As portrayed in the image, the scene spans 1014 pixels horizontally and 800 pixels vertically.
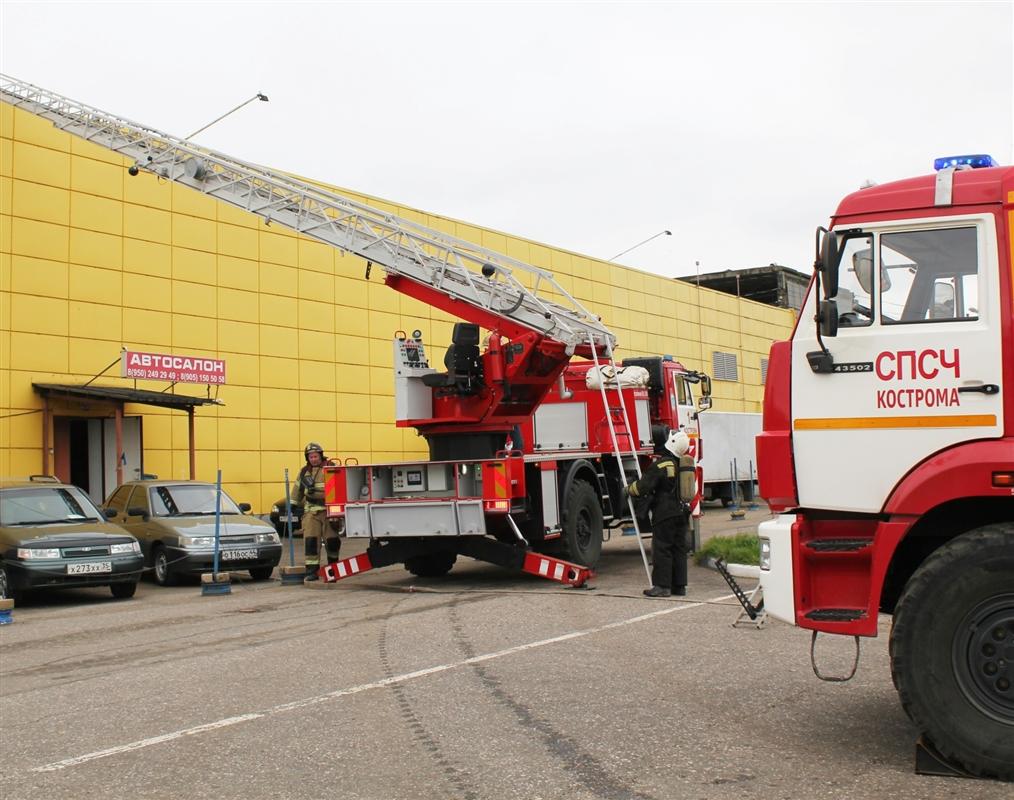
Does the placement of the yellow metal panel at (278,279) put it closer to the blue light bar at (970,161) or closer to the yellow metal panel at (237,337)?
the yellow metal panel at (237,337)

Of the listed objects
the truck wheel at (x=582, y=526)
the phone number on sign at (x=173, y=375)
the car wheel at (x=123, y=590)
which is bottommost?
the car wheel at (x=123, y=590)

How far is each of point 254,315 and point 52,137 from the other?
579 cm

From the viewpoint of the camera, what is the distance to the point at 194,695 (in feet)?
24.5

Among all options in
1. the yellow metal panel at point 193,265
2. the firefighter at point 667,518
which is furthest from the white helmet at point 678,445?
the yellow metal panel at point 193,265

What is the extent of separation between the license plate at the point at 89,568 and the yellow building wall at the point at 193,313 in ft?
23.3

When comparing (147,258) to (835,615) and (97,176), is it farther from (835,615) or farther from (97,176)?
(835,615)

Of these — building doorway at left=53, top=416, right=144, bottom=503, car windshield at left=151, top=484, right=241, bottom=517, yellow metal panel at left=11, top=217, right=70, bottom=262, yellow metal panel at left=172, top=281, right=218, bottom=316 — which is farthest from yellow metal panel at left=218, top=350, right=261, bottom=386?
car windshield at left=151, top=484, right=241, bottom=517

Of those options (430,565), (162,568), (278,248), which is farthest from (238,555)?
(278,248)

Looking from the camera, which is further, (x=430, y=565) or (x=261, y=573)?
(x=261, y=573)

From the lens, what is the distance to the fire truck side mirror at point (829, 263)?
5465mm

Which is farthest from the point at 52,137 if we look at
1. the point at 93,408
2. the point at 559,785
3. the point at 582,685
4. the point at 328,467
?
the point at 559,785

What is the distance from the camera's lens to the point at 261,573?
16.2m

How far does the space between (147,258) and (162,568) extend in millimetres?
8973

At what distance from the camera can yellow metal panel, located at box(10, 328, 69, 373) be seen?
65.1 feet
